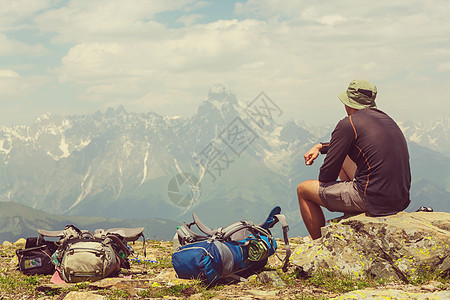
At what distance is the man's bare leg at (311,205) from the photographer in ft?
29.7

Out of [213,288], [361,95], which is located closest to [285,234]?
[213,288]

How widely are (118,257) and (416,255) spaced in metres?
6.40

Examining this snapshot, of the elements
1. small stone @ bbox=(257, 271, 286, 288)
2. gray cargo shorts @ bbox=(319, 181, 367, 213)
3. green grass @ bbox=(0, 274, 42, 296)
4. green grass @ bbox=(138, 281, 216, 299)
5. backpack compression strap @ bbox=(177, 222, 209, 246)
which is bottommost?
small stone @ bbox=(257, 271, 286, 288)

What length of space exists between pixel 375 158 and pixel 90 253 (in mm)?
6196

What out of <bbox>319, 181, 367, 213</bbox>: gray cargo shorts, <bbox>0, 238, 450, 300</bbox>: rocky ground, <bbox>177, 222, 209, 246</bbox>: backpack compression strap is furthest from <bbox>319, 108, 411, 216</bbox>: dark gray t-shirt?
<bbox>177, 222, 209, 246</bbox>: backpack compression strap

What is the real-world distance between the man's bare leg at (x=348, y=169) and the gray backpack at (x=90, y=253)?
5331mm

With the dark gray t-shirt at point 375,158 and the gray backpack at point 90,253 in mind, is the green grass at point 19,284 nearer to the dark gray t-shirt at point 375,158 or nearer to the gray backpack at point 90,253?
the gray backpack at point 90,253

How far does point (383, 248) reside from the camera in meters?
8.27

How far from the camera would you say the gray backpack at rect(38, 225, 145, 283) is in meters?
9.34

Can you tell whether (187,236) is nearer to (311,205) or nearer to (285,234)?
(285,234)

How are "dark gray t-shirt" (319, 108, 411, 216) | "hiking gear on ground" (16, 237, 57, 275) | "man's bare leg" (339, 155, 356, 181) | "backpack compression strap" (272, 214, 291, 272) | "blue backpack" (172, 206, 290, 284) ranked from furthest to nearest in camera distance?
"hiking gear on ground" (16, 237, 57, 275)
"man's bare leg" (339, 155, 356, 181)
"backpack compression strap" (272, 214, 291, 272)
"blue backpack" (172, 206, 290, 284)
"dark gray t-shirt" (319, 108, 411, 216)

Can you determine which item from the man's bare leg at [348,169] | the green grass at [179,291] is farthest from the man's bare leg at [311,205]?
the green grass at [179,291]

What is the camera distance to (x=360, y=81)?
917 cm

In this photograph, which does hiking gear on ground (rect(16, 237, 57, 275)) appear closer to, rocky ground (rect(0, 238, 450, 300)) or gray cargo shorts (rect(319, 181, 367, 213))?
rocky ground (rect(0, 238, 450, 300))
